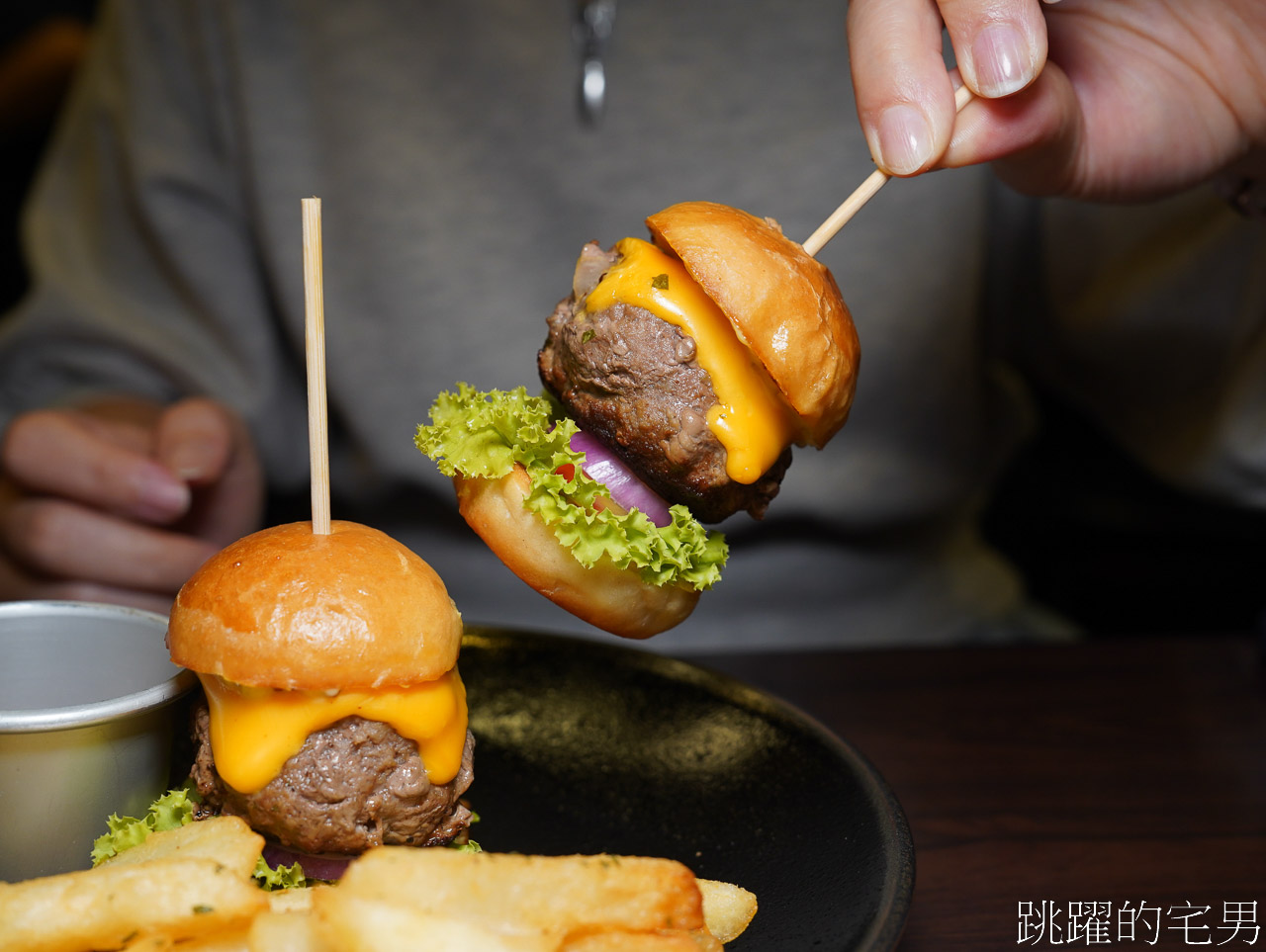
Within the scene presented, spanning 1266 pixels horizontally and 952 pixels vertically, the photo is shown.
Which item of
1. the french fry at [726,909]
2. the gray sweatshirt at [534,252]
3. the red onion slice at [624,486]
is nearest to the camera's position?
the french fry at [726,909]

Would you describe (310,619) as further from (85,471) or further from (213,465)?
(85,471)

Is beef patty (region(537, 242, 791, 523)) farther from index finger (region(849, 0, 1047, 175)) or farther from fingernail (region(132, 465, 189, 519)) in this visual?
fingernail (region(132, 465, 189, 519))

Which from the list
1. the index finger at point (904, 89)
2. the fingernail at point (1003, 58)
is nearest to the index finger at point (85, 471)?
the index finger at point (904, 89)

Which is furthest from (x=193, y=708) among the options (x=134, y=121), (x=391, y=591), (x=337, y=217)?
(x=134, y=121)

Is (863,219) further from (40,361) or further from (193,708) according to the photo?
(40,361)

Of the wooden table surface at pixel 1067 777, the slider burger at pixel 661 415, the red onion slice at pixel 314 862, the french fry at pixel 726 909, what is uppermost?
the slider burger at pixel 661 415

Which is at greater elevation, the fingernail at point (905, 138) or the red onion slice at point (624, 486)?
the fingernail at point (905, 138)

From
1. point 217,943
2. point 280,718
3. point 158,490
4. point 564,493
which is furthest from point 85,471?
point 217,943

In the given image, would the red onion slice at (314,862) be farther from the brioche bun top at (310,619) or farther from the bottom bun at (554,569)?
the bottom bun at (554,569)

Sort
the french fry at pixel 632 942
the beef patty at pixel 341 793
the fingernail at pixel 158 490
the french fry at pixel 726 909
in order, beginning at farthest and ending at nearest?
1. the fingernail at pixel 158 490
2. the beef patty at pixel 341 793
3. the french fry at pixel 726 909
4. the french fry at pixel 632 942
